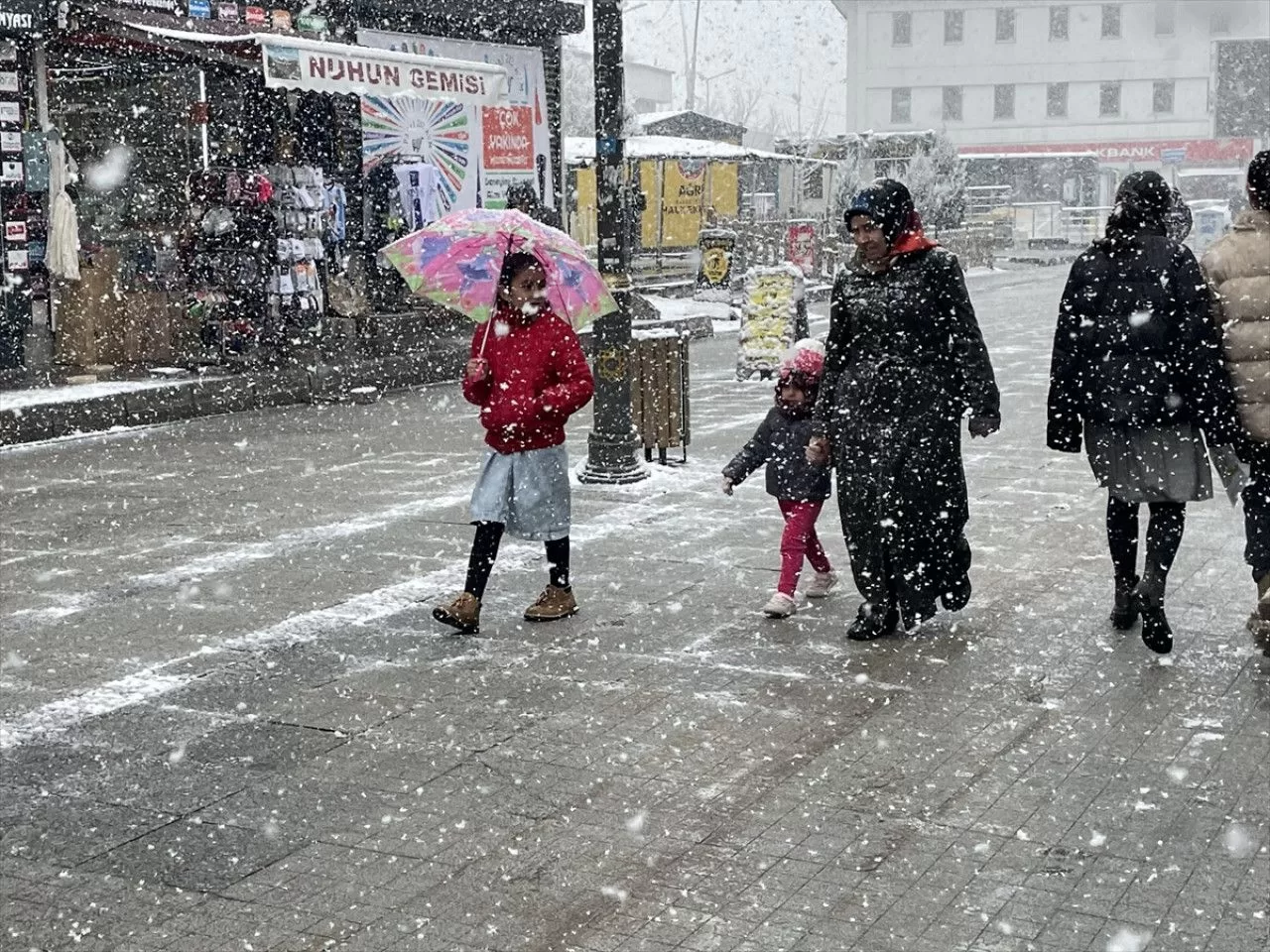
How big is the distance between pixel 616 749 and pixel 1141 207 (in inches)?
118

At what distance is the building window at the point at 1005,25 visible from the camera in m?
81.5

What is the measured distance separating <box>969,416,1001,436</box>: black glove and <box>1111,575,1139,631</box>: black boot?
95cm

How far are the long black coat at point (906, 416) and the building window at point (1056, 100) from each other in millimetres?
79309

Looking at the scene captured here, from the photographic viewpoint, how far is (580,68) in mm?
82688

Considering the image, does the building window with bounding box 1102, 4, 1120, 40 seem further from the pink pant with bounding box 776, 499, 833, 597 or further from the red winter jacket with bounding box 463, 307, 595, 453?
the red winter jacket with bounding box 463, 307, 595, 453

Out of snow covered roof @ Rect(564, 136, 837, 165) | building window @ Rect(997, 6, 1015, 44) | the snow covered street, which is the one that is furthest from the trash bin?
building window @ Rect(997, 6, 1015, 44)

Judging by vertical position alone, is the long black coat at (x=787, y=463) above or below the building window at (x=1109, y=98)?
below

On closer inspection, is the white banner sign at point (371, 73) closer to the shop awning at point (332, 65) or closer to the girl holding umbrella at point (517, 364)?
the shop awning at point (332, 65)

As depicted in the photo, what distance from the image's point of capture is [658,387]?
11203 mm

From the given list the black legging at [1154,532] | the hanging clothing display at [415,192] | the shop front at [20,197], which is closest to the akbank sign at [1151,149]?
the hanging clothing display at [415,192]

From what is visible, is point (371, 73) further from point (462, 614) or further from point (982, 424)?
point (982, 424)

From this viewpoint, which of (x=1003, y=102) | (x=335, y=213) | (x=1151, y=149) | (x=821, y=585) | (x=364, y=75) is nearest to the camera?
(x=821, y=585)

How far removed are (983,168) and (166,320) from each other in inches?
1755

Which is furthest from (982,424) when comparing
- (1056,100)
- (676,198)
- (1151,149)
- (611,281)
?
(1056,100)
